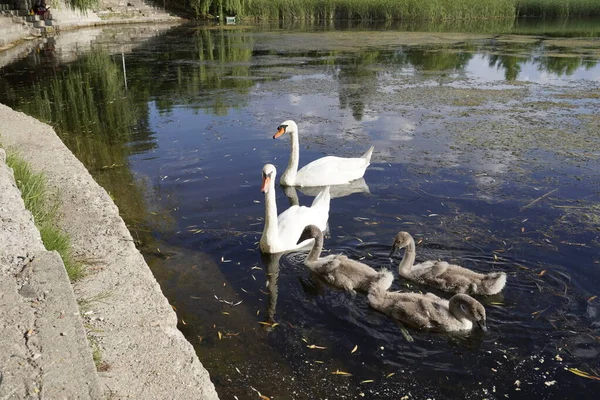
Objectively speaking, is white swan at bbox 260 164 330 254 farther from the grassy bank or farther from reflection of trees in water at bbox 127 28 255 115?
the grassy bank

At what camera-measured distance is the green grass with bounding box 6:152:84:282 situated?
4520 millimetres

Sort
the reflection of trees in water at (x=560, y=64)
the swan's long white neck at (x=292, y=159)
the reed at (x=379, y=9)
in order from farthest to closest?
the reed at (x=379, y=9) < the reflection of trees in water at (x=560, y=64) < the swan's long white neck at (x=292, y=159)

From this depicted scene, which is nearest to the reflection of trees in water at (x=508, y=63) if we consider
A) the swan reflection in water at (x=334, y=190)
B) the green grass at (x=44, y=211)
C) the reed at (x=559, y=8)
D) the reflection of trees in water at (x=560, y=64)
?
the reflection of trees in water at (x=560, y=64)

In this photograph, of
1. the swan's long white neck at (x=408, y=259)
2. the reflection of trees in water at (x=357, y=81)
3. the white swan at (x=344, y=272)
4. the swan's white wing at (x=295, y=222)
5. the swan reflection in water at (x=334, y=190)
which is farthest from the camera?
the reflection of trees in water at (x=357, y=81)

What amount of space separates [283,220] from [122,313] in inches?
105

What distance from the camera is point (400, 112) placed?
1280cm

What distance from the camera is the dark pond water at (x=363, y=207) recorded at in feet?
13.9

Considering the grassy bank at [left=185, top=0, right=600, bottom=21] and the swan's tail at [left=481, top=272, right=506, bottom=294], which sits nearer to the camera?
the swan's tail at [left=481, top=272, right=506, bottom=294]

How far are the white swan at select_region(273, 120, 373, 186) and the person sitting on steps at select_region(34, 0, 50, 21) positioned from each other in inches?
1453

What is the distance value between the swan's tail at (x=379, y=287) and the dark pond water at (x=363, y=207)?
16 centimetres

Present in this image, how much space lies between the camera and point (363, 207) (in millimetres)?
7309

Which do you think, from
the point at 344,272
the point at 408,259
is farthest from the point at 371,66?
the point at 344,272

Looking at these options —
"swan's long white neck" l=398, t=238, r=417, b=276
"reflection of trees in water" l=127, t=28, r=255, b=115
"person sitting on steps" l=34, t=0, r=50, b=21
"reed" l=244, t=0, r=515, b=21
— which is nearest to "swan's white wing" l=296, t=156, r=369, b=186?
"swan's long white neck" l=398, t=238, r=417, b=276

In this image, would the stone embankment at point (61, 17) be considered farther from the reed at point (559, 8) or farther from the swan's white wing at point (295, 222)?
the reed at point (559, 8)
